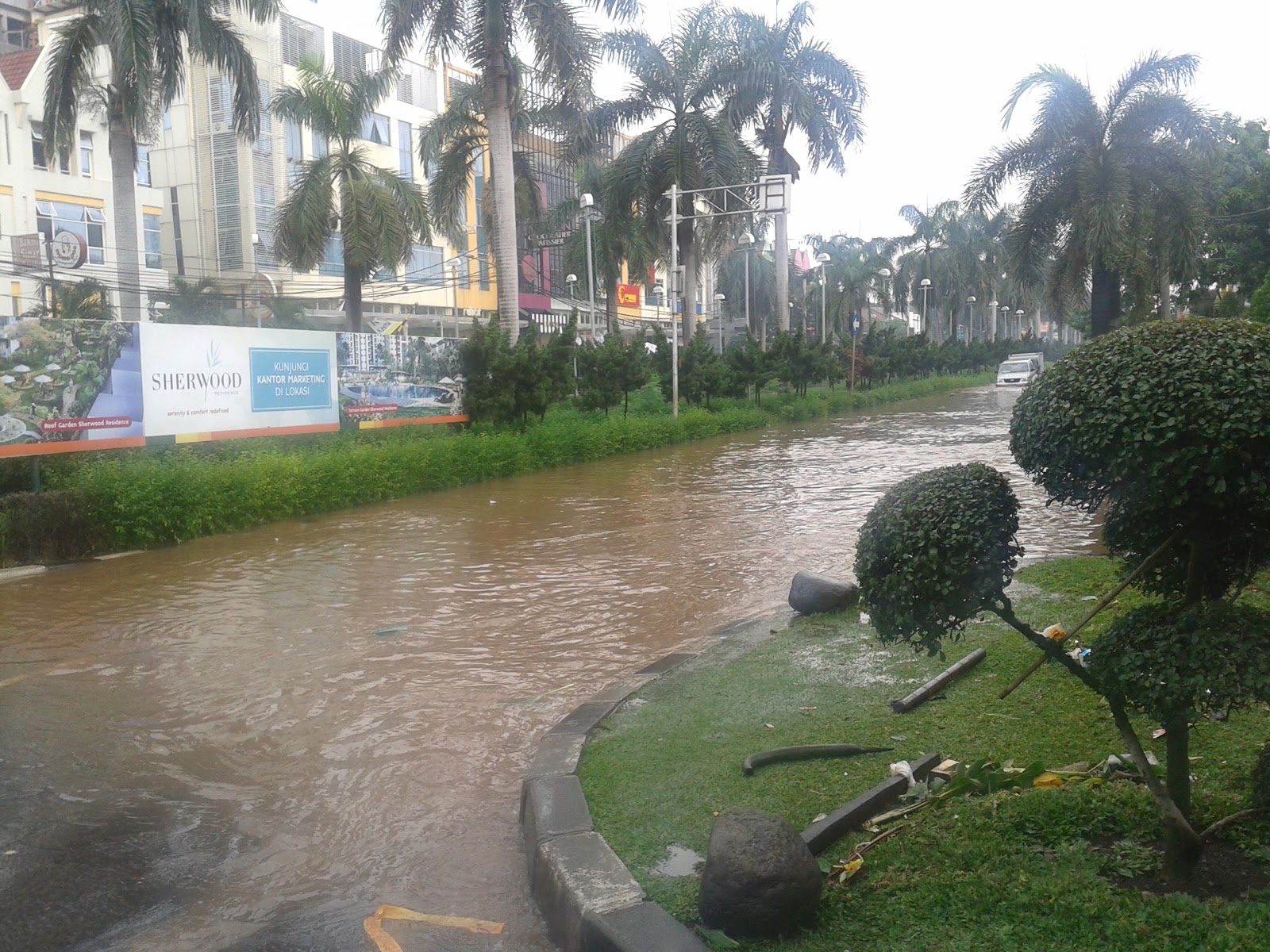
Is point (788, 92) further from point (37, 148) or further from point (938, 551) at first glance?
point (938, 551)

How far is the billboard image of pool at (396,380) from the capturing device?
1722cm

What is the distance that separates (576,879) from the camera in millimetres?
3877

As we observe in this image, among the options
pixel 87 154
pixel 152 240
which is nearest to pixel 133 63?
pixel 87 154

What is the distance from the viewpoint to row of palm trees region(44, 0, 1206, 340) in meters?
19.6

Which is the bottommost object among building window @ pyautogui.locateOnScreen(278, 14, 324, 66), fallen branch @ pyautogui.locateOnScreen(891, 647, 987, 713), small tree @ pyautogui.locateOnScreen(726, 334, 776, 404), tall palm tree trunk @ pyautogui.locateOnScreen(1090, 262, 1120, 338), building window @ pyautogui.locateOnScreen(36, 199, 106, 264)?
fallen branch @ pyautogui.locateOnScreen(891, 647, 987, 713)

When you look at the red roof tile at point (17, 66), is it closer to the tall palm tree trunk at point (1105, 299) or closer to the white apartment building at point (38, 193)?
the white apartment building at point (38, 193)

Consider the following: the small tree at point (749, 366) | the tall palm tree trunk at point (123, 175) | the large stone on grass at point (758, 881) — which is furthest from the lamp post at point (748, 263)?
the large stone on grass at point (758, 881)

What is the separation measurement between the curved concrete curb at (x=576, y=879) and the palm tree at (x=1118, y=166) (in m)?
16.0

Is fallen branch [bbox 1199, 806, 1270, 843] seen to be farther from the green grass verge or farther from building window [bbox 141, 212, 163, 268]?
building window [bbox 141, 212, 163, 268]

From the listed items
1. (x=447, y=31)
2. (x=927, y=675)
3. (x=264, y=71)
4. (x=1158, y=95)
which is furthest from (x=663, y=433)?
(x=264, y=71)

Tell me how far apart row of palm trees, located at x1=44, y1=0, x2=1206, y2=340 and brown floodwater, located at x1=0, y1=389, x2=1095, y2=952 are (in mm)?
8285

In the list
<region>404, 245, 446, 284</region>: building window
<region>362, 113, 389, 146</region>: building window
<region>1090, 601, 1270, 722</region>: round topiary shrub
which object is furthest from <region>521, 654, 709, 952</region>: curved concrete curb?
<region>404, 245, 446, 284</region>: building window

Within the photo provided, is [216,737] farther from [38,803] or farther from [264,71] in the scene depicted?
[264,71]

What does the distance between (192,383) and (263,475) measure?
1.58m
